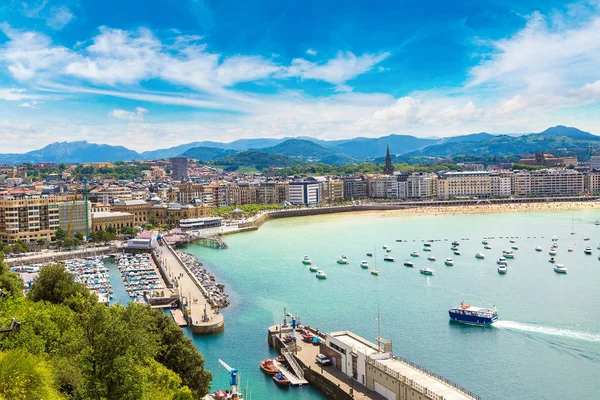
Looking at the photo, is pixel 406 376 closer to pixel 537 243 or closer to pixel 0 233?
pixel 537 243

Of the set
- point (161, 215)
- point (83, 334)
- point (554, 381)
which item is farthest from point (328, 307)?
point (161, 215)

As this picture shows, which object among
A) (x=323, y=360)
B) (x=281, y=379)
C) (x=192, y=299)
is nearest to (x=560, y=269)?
(x=192, y=299)

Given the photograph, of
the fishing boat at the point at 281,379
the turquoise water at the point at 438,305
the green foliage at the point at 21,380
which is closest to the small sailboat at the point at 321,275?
the turquoise water at the point at 438,305

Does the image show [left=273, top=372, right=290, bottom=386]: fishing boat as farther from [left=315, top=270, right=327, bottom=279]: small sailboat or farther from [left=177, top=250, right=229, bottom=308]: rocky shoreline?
[left=315, top=270, right=327, bottom=279]: small sailboat

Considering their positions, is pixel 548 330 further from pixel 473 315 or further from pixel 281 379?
pixel 281 379

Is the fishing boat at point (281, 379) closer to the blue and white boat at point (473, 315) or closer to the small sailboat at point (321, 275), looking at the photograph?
the blue and white boat at point (473, 315)
